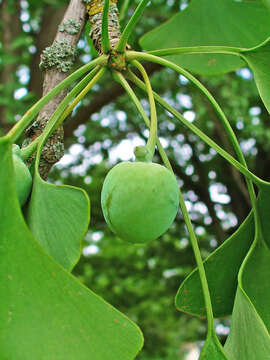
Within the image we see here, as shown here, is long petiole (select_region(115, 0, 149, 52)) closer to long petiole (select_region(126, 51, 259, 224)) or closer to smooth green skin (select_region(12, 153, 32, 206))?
long petiole (select_region(126, 51, 259, 224))

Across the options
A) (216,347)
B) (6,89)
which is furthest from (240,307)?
(6,89)

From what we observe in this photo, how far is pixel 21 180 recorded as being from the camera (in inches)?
24.0

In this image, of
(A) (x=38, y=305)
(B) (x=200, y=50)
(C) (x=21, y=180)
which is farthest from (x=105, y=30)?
(A) (x=38, y=305)

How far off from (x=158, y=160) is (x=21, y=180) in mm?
3274

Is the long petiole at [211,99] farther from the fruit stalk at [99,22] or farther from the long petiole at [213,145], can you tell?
the fruit stalk at [99,22]

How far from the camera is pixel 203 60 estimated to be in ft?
3.93

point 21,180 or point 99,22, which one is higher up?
point 99,22

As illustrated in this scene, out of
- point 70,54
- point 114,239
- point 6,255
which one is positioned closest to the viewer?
point 6,255

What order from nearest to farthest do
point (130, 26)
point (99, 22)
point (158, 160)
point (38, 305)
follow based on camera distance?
point (38, 305)
point (130, 26)
point (99, 22)
point (158, 160)

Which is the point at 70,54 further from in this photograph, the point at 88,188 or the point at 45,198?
the point at 88,188

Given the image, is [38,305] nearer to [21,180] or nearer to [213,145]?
[21,180]

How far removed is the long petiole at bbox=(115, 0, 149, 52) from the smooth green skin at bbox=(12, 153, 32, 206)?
0.27 meters

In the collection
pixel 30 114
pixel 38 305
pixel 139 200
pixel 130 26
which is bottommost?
pixel 38 305

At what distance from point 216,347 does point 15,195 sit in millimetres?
394
